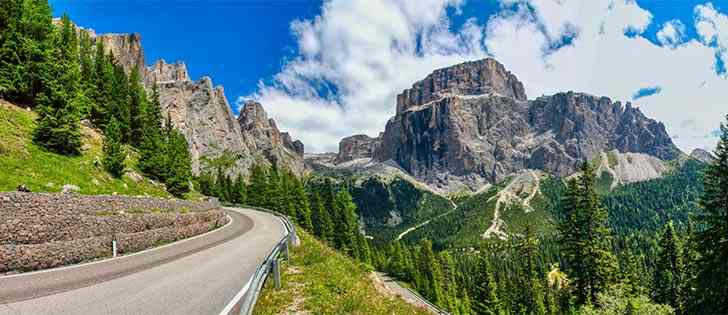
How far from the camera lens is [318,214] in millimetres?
77438

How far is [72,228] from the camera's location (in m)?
16.9

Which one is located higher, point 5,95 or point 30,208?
point 5,95

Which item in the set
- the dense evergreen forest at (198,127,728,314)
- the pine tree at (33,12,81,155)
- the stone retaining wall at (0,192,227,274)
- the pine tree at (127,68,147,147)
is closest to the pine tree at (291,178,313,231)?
the dense evergreen forest at (198,127,728,314)

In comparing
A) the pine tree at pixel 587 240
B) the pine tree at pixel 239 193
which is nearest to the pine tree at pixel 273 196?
the pine tree at pixel 239 193

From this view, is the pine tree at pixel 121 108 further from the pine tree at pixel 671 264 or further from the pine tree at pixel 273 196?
the pine tree at pixel 671 264

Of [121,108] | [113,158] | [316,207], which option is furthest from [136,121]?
[316,207]

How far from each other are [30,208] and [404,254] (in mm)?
89527

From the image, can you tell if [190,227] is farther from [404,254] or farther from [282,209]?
[404,254]

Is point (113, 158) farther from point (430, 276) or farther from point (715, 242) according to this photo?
point (430, 276)

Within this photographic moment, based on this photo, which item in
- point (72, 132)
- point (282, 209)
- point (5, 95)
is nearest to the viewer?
point (72, 132)

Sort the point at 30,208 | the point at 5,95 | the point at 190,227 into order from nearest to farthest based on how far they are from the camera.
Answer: the point at 30,208, the point at 190,227, the point at 5,95

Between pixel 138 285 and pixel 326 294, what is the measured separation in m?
5.92

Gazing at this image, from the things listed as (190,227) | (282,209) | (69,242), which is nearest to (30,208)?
(69,242)

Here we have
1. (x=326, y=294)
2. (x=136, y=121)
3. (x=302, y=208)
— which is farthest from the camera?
(x=302, y=208)
